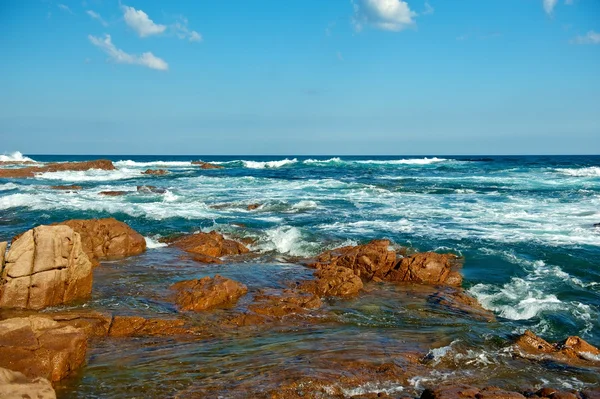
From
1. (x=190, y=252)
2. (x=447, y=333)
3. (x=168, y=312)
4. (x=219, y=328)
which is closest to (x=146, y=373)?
(x=219, y=328)

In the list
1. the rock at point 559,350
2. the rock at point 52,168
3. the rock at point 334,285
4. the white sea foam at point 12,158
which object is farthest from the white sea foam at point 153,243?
the white sea foam at point 12,158

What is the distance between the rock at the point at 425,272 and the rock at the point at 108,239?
6.55m

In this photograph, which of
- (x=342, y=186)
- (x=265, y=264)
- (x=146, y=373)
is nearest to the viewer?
(x=146, y=373)

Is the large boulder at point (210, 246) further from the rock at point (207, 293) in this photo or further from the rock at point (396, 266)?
the rock at point (207, 293)

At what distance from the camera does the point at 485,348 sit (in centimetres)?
707

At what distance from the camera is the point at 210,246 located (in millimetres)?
13547

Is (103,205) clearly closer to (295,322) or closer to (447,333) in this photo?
(295,322)

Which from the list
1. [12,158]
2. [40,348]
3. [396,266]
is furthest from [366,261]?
[12,158]

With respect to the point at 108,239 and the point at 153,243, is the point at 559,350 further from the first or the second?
the point at 153,243

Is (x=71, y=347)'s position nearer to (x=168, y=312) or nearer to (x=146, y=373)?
(x=146, y=373)

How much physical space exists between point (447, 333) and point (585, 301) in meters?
4.32

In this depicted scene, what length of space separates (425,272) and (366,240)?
442 cm

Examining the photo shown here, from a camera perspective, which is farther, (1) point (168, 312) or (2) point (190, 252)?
(2) point (190, 252)

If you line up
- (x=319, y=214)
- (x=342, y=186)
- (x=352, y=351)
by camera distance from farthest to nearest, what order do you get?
(x=342, y=186) < (x=319, y=214) < (x=352, y=351)
